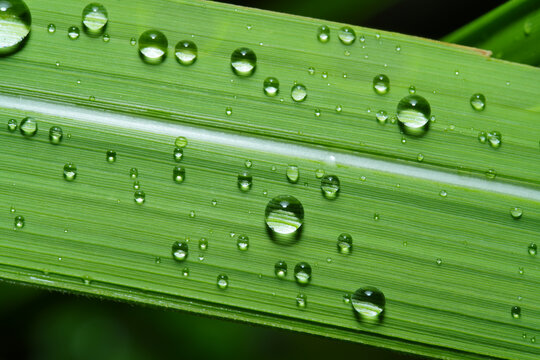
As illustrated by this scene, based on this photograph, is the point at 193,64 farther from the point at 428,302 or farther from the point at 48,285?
the point at 428,302

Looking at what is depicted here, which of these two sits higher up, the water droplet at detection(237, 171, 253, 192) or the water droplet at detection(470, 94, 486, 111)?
the water droplet at detection(470, 94, 486, 111)

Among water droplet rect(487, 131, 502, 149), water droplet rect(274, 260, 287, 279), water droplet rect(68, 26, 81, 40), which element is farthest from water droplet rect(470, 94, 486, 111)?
water droplet rect(68, 26, 81, 40)

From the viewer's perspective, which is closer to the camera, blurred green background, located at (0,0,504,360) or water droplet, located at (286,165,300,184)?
water droplet, located at (286,165,300,184)

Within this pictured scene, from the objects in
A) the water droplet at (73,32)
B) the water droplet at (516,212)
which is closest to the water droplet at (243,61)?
the water droplet at (73,32)

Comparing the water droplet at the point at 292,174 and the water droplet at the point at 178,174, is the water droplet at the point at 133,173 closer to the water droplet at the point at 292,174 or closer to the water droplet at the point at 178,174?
the water droplet at the point at 178,174

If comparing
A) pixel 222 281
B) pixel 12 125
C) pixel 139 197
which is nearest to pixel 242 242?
pixel 222 281

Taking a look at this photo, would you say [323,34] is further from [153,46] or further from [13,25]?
[13,25]

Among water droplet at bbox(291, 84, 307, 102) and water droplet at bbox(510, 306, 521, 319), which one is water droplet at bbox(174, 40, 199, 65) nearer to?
water droplet at bbox(291, 84, 307, 102)
